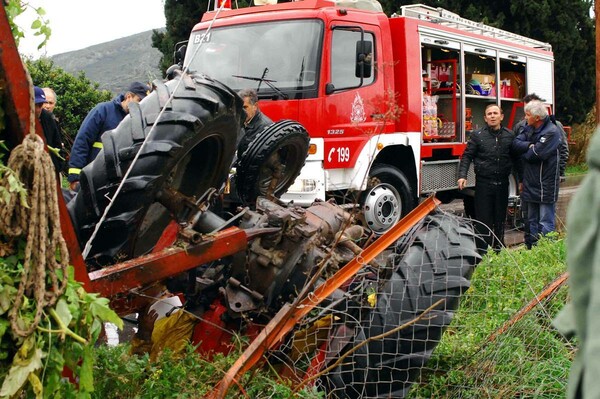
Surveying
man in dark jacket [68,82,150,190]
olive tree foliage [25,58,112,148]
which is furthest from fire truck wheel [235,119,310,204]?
olive tree foliage [25,58,112,148]

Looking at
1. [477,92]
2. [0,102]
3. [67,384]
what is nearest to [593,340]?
[67,384]

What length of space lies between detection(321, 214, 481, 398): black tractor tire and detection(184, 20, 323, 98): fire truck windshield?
514 cm

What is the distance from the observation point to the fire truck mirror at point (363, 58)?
871 centimetres

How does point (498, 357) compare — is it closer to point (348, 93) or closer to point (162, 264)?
point (162, 264)

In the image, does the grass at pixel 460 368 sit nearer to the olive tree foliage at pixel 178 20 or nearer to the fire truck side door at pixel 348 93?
the fire truck side door at pixel 348 93

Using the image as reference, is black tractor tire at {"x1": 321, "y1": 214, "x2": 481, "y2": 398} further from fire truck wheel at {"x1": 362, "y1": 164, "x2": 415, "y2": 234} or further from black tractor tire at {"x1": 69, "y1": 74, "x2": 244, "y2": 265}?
fire truck wheel at {"x1": 362, "y1": 164, "x2": 415, "y2": 234}

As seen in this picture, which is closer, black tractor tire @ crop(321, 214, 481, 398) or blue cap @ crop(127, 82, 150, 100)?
black tractor tire @ crop(321, 214, 481, 398)

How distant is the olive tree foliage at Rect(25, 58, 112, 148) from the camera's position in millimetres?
12266

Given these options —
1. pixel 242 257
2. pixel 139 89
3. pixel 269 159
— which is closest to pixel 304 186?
pixel 139 89

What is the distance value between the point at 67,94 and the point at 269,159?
918 centimetres

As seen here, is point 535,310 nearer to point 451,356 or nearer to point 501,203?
point 451,356

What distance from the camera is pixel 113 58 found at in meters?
43.9

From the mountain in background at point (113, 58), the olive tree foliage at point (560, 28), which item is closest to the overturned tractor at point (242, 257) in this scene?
the olive tree foliage at point (560, 28)

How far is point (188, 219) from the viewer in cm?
337
